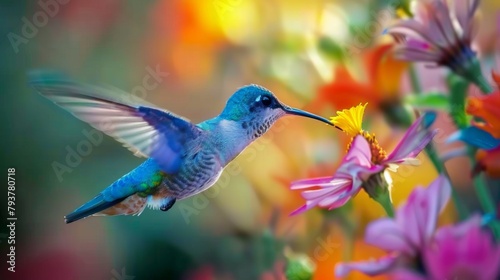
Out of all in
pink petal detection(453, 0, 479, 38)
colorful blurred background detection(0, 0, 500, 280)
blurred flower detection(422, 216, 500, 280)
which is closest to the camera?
blurred flower detection(422, 216, 500, 280)

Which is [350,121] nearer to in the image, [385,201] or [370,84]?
[385,201]

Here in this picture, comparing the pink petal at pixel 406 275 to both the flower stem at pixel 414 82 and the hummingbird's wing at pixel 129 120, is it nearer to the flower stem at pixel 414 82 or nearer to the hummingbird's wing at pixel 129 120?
the hummingbird's wing at pixel 129 120

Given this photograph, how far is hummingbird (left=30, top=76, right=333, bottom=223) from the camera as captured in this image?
0.99ft

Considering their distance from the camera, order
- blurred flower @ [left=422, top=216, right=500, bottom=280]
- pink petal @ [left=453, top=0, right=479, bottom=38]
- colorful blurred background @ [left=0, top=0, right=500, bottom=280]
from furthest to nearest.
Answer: colorful blurred background @ [left=0, top=0, right=500, bottom=280] < pink petal @ [left=453, top=0, right=479, bottom=38] < blurred flower @ [left=422, top=216, right=500, bottom=280]

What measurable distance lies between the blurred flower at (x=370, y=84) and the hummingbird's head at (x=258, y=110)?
16cm

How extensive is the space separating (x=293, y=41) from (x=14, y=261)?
1.00ft

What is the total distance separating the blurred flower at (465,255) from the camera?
0.28 m

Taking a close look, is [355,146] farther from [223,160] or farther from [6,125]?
[6,125]

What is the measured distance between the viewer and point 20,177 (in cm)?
60

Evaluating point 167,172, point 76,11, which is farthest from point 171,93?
point 167,172

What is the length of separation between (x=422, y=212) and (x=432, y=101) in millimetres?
159
